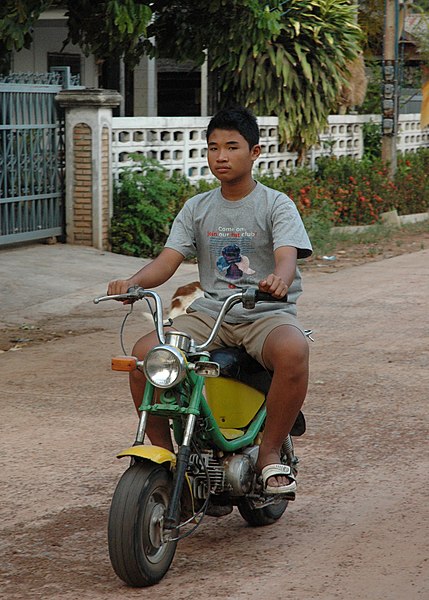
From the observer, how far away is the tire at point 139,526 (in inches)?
160

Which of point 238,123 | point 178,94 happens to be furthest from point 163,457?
point 178,94

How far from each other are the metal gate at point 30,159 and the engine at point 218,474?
28.9 feet

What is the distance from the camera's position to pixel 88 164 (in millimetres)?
13688

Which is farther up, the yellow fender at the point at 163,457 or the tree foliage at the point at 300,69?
the tree foliage at the point at 300,69

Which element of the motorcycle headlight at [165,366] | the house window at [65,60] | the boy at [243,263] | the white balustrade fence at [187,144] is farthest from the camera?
the house window at [65,60]

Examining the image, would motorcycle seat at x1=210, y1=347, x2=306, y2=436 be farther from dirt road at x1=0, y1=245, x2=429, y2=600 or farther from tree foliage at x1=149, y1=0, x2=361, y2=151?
tree foliage at x1=149, y1=0, x2=361, y2=151

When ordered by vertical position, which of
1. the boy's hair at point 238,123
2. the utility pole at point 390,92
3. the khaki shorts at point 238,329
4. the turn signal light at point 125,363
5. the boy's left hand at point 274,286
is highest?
the utility pole at point 390,92

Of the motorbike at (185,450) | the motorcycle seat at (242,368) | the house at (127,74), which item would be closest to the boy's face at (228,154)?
the motorbike at (185,450)

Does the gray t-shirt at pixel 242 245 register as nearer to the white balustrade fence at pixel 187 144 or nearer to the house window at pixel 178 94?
the white balustrade fence at pixel 187 144

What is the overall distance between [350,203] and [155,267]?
13284 millimetres

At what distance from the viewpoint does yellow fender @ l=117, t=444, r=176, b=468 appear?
4141mm

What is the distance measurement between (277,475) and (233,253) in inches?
36.1

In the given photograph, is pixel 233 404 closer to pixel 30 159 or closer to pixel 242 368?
pixel 242 368

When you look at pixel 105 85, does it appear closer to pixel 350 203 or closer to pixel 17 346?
pixel 350 203
